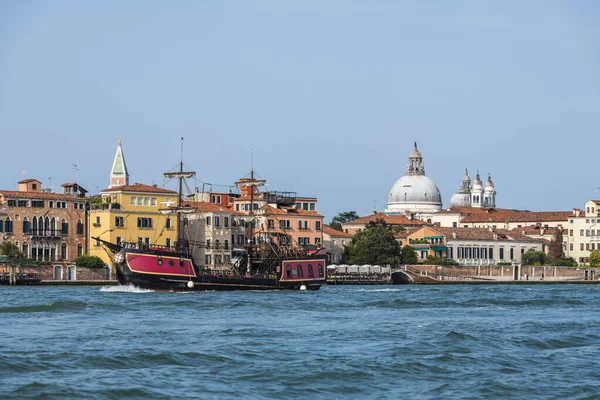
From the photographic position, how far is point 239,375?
90.2ft

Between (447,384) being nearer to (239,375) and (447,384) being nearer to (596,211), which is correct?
(239,375)

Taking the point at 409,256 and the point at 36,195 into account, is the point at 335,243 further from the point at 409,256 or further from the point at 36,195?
the point at 36,195

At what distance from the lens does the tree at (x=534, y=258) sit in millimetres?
119438

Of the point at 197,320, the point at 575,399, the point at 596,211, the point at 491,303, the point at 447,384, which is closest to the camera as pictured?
the point at 575,399

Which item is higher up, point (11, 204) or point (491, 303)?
point (11, 204)

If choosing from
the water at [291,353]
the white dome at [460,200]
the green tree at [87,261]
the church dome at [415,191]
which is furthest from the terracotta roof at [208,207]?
the white dome at [460,200]

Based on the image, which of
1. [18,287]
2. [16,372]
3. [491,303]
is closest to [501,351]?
[16,372]

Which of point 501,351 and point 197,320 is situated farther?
point 197,320

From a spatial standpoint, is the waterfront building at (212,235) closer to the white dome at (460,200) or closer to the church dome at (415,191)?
the church dome at (415,191)

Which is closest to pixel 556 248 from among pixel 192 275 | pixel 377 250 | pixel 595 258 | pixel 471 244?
pixel 595 258

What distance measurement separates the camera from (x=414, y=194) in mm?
172875

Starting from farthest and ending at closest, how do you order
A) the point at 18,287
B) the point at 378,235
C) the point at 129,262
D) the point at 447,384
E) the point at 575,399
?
the point at 378,235, the point at 18,287, the point at 129,262, the point at 447,384, the point at 575,399

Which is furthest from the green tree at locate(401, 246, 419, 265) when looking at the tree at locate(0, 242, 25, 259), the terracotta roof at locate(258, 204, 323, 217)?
the tree at locate(0, 242, 25, 259)

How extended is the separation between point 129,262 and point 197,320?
23.9 meters
